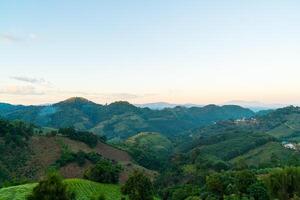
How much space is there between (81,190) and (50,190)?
1023 inches

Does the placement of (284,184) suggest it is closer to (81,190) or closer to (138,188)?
(138,188)

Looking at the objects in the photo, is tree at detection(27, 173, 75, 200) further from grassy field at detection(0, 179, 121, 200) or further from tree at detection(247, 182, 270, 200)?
tree at detection(247, 182, 270, 200)

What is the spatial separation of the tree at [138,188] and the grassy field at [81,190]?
8.19 metres

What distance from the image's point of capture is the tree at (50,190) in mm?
61344

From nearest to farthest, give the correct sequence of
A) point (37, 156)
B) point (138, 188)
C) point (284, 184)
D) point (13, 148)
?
point (284, 184), point (138, 188), point (13, 148), point (37, 156)

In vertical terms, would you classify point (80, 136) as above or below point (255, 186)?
below

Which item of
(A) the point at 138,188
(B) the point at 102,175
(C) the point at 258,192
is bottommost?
(B) the point at 102,175

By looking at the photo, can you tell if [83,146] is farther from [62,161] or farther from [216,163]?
[216,163]

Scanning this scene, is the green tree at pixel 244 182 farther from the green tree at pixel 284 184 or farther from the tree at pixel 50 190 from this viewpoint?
the tree at pixel 50 190

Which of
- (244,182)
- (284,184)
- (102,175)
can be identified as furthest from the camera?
(102,175)

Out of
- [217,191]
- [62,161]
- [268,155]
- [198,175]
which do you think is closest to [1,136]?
[62,161]

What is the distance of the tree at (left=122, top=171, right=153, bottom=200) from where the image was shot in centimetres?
7788

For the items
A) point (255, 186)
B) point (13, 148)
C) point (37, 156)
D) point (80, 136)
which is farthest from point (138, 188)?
point (80, 136)

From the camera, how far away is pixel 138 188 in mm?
78250
